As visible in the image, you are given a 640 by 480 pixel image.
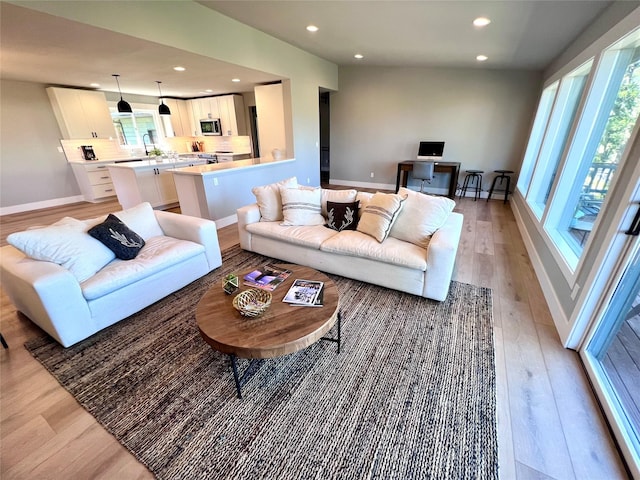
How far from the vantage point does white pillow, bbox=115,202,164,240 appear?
2564 millimetres

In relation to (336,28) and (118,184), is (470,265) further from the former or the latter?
(118,184)

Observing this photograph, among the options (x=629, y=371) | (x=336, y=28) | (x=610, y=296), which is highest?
(x=336, y=28)

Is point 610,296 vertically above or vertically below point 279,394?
above

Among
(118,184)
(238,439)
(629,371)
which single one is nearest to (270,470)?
(238,439)

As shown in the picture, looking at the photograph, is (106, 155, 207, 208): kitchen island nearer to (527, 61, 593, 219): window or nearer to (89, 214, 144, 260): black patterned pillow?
(89, 214, 144, 260): black patterned pillow

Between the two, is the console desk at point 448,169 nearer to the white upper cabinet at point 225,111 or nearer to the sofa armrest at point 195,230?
the white upper cabinet at point 225,111

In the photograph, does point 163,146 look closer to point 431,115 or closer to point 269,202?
point 269,202

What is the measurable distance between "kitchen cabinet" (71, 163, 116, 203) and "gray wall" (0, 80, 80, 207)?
30 cm

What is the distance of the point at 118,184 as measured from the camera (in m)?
4.95

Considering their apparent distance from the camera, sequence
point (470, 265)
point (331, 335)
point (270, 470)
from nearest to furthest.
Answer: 1. point (270, 470)
2. point (331, 335)
3. point (470, 265)

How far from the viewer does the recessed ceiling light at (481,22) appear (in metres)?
2.90

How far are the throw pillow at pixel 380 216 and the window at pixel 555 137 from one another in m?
2.19

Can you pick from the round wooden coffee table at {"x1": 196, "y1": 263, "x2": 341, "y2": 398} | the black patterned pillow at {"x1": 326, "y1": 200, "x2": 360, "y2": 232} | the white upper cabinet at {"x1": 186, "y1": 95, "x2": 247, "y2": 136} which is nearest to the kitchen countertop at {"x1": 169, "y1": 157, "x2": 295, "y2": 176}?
the black patterned pillow at {"x1": 326, "y1": 200, "x2": 360, "y2": 232}

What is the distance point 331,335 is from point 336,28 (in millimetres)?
3884
